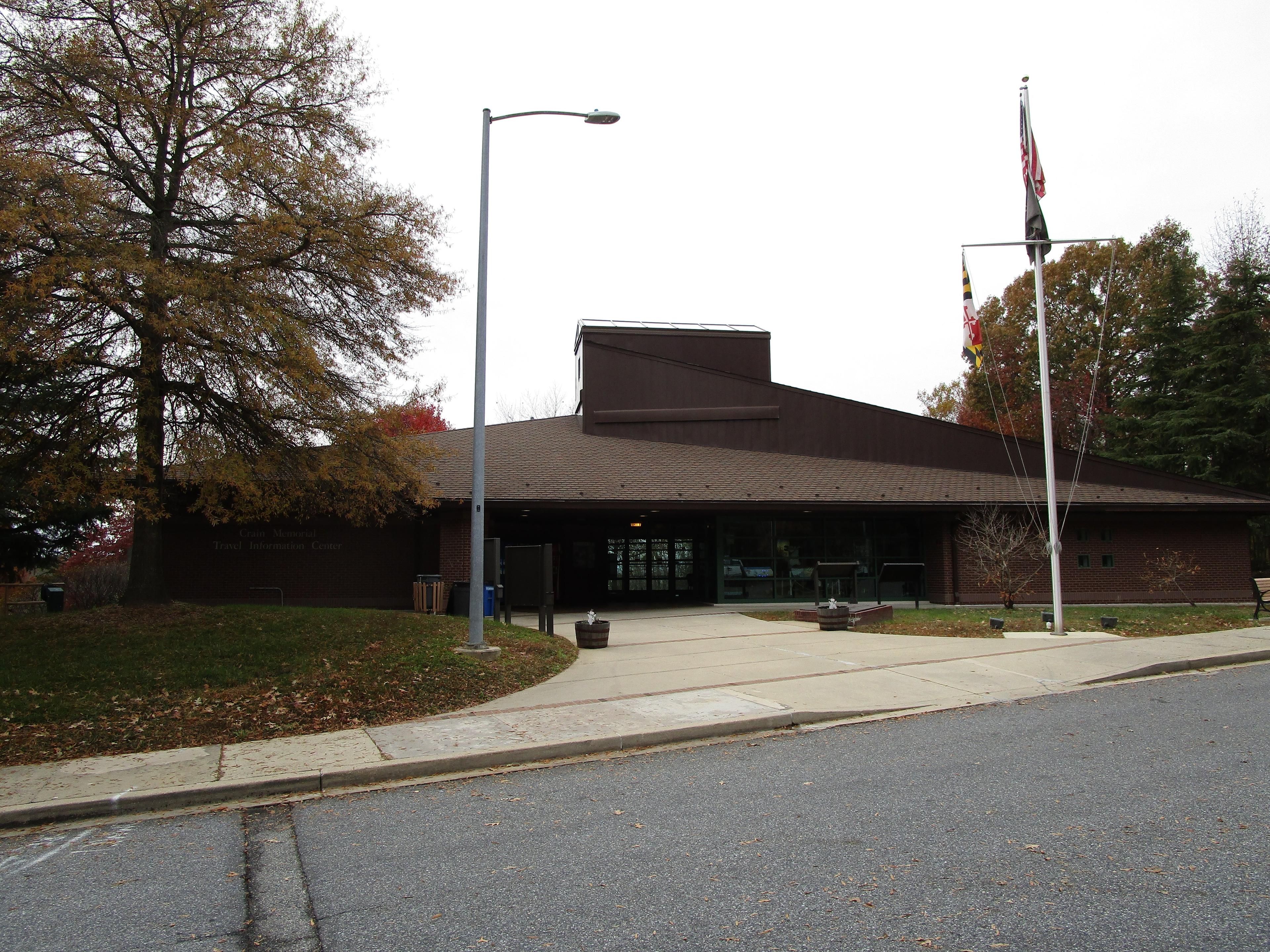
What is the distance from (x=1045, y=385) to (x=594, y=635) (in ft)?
28.2

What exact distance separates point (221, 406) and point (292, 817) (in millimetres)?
9058

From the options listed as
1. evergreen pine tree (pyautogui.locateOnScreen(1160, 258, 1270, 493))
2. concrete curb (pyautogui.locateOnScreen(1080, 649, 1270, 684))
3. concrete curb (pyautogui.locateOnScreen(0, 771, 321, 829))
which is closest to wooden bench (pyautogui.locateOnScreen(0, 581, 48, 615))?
concrete curb (pyautogui.locateOnScreen(0, 771, 321, 829))

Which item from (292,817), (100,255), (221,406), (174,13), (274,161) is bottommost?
Result: (292,817)

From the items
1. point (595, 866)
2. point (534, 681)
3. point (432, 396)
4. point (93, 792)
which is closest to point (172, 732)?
point (93, 792)

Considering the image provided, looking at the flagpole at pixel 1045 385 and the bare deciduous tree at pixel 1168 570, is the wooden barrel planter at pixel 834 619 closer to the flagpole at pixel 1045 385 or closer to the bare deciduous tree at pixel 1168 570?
the flagpole at pixel 1045 385

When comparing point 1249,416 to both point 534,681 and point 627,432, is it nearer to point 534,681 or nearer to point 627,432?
point 627,432

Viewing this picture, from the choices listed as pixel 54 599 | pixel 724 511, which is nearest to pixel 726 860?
pixel 724 511

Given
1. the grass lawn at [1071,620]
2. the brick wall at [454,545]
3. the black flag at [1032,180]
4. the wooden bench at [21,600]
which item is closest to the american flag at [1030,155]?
the black flag at [1032,180]

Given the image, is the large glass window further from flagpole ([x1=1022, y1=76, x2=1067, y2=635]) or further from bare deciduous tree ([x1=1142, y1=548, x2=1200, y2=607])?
flagpole ([x1=1022, y1=76, x2=1067, y2=635])

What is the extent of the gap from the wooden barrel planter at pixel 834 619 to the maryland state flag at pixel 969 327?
501 cm

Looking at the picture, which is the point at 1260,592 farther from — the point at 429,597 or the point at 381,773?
the point at 381,773

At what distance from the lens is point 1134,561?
2230cm

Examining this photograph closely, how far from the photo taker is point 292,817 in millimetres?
5988

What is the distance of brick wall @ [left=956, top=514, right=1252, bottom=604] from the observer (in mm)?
22094
